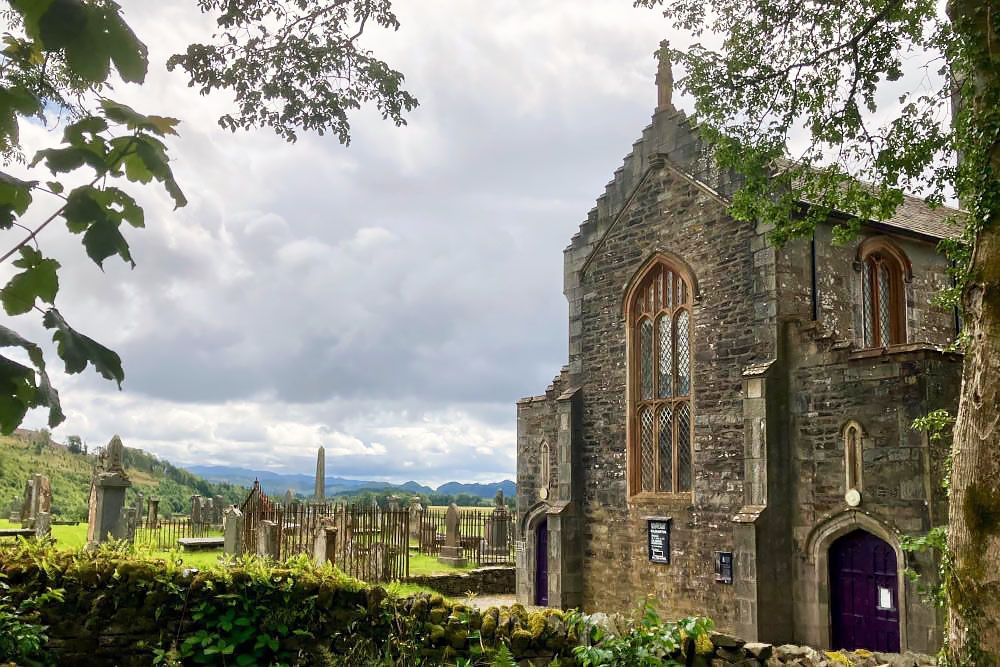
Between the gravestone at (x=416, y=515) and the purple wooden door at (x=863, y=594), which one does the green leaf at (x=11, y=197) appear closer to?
the purple wooden door at (x=863, y=594)

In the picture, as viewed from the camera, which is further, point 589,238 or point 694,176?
point 589,238

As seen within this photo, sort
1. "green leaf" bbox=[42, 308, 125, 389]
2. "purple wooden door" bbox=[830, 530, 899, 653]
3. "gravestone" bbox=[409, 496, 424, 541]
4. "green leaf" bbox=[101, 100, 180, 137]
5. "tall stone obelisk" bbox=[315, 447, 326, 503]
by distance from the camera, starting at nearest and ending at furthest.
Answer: "green leaf" bbox=[42, 308, 125, 389]
"green leaf" bbox=[101, 100, 180, 137]
"purple wooden door" bbox=[830, 530, 899, 653]
"gravestone" bbox=[409, 496, 424, 541]
"tall stone obelisk" bbox=[315, 447, 326, 503]

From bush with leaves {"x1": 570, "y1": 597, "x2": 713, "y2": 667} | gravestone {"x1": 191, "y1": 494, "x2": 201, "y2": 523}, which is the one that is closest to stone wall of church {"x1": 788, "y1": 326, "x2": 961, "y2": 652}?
bush with leaves {"x1": 570, "y1": 597, "x2": 713, "y2": 667}

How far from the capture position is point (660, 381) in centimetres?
1858

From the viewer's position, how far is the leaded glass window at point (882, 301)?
17.5m

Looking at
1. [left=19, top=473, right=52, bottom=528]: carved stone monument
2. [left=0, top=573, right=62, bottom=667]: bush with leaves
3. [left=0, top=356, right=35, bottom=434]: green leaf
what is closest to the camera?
[left=0, top=356, right=35, bottom=434]: green leaf

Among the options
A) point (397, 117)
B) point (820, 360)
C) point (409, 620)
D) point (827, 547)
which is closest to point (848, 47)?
point (820, 360)

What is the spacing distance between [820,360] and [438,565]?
14.6 m

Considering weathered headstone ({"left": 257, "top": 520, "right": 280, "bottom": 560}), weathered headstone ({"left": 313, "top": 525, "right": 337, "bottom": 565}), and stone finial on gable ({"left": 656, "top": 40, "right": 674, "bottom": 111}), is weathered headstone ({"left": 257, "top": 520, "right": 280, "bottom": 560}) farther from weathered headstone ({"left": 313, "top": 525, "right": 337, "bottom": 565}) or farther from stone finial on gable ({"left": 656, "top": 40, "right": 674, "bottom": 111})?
stone finial on gable ({"left": 656, "top": 40, "right": 674, "bottom": 111})

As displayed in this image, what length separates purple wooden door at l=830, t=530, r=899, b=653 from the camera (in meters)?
13.9

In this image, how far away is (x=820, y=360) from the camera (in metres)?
15.1

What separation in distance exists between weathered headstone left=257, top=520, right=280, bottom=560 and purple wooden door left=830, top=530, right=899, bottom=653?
10.9 m

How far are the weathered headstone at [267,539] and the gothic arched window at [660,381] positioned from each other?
7.70m

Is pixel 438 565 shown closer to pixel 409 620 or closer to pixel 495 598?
pixel 495 598
